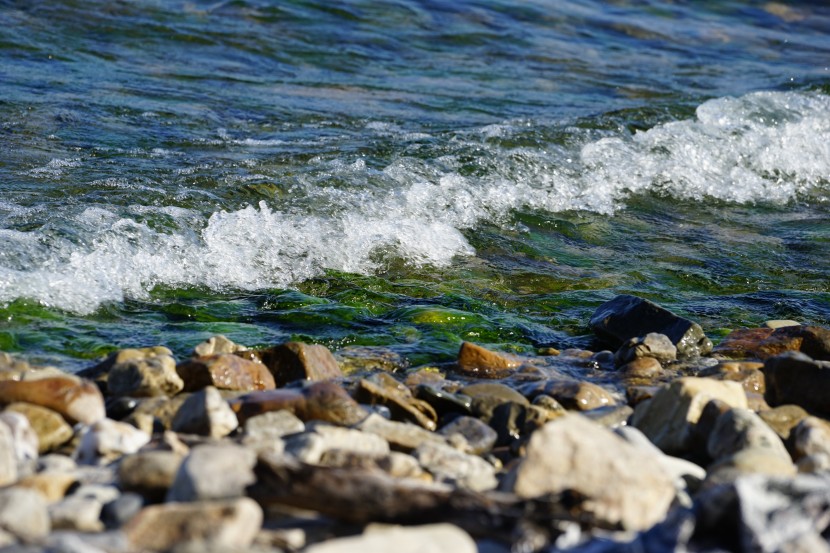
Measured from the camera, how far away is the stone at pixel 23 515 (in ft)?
6.93

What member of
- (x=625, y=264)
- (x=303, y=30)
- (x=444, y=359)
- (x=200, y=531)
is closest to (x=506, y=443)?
(x=444, y=359)

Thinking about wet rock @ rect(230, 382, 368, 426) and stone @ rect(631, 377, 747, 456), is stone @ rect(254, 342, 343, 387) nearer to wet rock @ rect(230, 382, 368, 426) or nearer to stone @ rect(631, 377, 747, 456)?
wet rock @ rect(230, 382, 368, 426)

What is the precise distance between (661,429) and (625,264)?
302 centimetres

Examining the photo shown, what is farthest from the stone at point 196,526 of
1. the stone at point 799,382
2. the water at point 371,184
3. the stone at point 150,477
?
the stone at point 799,382

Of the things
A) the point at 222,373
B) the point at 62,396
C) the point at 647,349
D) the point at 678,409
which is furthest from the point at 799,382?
the point at 62,396

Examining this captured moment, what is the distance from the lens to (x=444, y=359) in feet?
14.4

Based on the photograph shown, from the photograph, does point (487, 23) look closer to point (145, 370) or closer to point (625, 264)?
point (625, 264)

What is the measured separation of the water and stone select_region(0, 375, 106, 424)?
935mm

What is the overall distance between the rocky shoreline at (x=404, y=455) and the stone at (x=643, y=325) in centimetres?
24

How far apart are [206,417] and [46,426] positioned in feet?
1.43

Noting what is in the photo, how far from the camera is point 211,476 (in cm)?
232

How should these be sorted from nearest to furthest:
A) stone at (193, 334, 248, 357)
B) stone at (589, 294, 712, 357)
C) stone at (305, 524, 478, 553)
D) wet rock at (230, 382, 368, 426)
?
stone at (305, 524, 478, 553) < wet rock at (230, 382, 368, 426) < stone at (193, 334, 248, 357) < stone at (589, 294, 712, 357)

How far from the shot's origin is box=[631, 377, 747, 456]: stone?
322cm

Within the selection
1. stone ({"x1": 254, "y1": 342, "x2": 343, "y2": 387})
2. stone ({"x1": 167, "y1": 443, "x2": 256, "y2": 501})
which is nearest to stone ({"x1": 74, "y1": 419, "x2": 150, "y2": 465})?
stone ({"x1": 167, "y1": 443, "x2": 256, "y2": 501})
